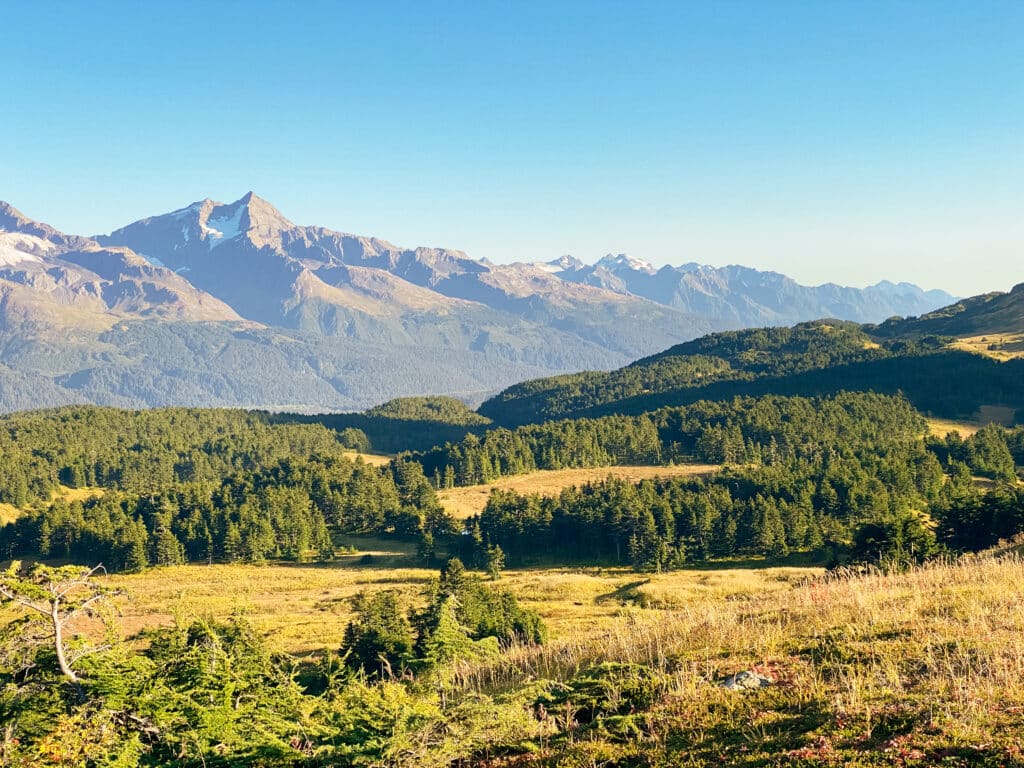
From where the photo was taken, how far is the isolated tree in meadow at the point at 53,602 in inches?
578

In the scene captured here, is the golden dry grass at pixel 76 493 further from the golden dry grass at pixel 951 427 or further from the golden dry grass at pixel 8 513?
the golden dry grass at pixel 951 427

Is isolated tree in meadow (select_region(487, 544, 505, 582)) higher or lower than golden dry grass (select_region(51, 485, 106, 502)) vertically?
lower

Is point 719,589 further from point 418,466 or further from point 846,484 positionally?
point 418,466

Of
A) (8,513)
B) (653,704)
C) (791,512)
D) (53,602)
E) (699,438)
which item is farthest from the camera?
(699,438)

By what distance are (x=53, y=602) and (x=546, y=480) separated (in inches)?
5875

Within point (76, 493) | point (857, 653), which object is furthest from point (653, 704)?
point (76, 493)

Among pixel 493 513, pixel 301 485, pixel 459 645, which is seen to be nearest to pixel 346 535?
pixel 301 485

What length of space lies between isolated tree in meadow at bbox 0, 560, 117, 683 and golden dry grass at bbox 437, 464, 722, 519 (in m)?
124

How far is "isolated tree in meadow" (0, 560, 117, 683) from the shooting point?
48.1 feet

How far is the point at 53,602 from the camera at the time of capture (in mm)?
14883

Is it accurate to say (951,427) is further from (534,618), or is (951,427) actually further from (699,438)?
(534,618)

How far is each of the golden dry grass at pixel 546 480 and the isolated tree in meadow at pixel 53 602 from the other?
124 meters

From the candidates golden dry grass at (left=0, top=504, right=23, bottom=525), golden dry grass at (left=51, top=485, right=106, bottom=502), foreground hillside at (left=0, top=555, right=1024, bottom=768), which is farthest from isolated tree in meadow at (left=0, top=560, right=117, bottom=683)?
golden dry grass at (left=51, top=485, right=106, bottom=502)

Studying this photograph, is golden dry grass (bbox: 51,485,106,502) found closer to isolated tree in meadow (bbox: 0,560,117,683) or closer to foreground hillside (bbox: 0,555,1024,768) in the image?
isolated tree in meadow (bbox: 0,560,117,683)
